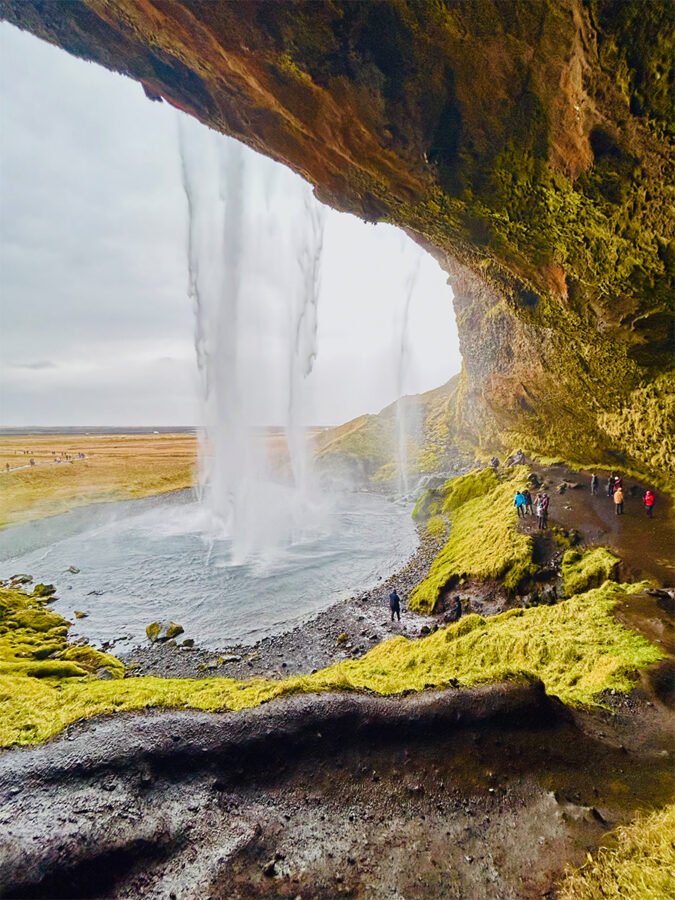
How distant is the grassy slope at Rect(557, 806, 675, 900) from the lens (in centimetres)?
421

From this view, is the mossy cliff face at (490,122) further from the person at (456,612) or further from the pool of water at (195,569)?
the pool of water at (195,569)

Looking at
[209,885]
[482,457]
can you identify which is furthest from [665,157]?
[482,457]

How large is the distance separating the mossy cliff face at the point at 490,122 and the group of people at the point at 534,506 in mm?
5419

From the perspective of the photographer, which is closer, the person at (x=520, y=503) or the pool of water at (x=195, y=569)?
the pool of water at (x=195, y=569)

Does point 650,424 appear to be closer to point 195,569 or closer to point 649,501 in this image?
point 649,501

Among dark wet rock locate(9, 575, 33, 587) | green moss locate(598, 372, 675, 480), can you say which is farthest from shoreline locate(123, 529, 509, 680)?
dark wet rock locate(9, 575, 33, 587)

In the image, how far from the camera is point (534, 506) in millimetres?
21578

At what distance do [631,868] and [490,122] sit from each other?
56.5ft

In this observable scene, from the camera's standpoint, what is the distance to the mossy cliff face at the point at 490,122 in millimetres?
9086

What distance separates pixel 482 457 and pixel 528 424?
Result: 16263 mm

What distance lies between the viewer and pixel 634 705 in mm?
7941

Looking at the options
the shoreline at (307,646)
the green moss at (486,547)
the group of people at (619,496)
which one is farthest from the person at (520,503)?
the shoreline at (307,646)

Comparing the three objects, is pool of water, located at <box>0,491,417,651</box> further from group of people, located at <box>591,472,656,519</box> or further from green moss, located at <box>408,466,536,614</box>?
group of people, located at <box>591,472,656,519</box>

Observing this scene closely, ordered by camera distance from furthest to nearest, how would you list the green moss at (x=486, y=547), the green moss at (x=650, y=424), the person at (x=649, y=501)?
the green moss at (x=486, y=547) < the person at (x=649, y=501) < the green moss at (x=650, y=424)
